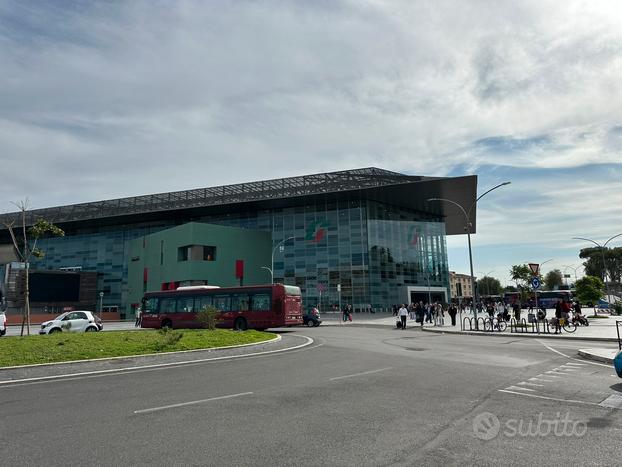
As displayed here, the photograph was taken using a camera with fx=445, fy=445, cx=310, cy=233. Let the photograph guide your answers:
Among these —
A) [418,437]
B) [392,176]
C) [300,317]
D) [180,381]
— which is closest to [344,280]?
[392,176]

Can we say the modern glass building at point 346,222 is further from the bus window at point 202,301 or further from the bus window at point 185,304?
the bus window at point 202,301

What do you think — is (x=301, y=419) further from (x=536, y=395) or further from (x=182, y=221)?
(x=182, y=221)

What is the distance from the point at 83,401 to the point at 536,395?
8.18 metres

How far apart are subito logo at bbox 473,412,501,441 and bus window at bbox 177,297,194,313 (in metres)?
25.9

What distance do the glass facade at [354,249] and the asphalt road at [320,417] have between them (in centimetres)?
4776

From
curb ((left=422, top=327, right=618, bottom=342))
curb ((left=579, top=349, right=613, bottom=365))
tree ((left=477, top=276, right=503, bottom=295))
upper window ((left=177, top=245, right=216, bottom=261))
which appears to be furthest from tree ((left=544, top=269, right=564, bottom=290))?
curb ((left=579, top=349, right=613, bottom=365))

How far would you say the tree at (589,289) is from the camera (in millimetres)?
43125

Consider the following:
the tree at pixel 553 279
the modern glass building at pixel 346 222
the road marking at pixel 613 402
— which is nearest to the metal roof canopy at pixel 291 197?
the modern glass building at pixel 346 222

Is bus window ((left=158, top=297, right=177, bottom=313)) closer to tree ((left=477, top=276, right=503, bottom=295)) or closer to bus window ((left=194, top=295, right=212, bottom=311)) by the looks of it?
bus window ((left=194, top=295, right=212, bottom=311))

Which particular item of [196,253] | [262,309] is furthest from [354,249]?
[262,309]

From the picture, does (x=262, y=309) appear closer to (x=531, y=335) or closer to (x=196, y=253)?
(x=531, y=335)

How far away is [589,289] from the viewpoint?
4325 cm

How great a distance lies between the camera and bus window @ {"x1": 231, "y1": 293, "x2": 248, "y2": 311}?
28.5 meters

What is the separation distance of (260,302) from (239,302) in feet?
5.02
